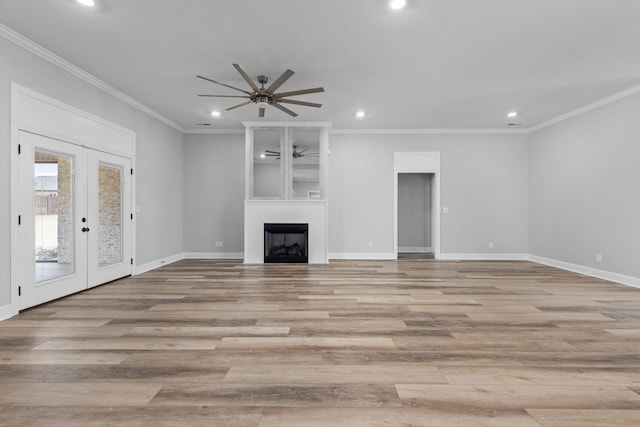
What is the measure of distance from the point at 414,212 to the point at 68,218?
283 inches

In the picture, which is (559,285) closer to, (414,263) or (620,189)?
(620,189)

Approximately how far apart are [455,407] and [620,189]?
5.13m

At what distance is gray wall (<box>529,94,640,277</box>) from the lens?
481 cm

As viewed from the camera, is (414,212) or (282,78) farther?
(414,212)

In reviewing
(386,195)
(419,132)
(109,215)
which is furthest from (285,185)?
(419,132)

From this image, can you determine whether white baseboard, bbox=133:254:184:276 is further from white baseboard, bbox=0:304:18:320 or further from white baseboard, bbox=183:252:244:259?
white baseboard, bbox=0:304:18:320

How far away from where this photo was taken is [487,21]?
310 cm

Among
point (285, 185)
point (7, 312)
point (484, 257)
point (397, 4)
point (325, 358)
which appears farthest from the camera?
point (484, 257)

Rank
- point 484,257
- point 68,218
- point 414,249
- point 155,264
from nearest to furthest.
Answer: point 68,218 < point 155,264 < point 484,257 < point 414,249

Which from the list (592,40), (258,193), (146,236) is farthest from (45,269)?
(592,40)

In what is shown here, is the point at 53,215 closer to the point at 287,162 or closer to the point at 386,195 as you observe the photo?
the point at 287,162

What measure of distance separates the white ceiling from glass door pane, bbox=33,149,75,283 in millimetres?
1247

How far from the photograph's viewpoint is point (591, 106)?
17.9 ft

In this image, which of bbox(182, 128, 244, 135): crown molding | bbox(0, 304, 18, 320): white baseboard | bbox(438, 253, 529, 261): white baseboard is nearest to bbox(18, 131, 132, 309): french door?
bbox(0, 304, 18, 320): white baseboard
